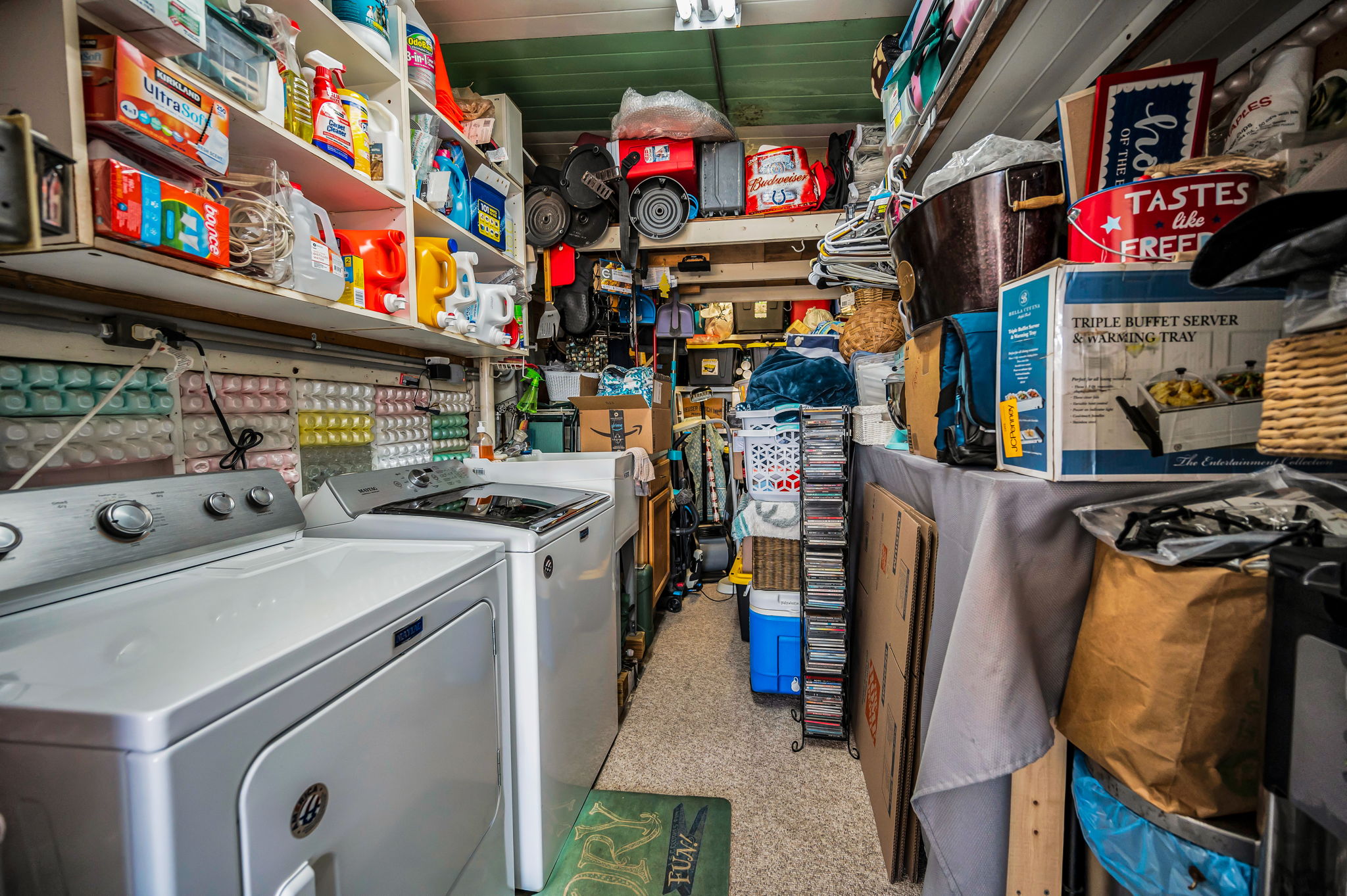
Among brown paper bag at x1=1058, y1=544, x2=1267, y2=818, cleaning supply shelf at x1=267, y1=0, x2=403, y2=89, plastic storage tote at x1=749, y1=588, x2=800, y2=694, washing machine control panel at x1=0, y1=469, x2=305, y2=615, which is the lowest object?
plastic storage tote at x1=749, y1=588, x2=800, y2=694

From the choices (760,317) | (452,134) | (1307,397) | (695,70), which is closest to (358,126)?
(452,134)

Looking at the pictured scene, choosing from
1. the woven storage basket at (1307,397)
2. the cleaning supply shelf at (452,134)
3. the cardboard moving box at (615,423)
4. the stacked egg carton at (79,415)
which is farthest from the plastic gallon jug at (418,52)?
the woven storage basket at (1307,397)

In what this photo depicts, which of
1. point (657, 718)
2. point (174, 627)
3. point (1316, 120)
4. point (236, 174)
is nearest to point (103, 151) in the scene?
point (236, 174)

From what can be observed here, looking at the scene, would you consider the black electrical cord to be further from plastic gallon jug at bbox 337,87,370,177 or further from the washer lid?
plastic gallon jug at bbox 337,87,370,177

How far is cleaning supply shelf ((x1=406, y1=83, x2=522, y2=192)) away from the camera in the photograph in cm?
179

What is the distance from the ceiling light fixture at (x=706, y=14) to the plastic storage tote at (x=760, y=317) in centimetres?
192

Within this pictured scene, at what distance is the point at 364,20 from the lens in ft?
5.00

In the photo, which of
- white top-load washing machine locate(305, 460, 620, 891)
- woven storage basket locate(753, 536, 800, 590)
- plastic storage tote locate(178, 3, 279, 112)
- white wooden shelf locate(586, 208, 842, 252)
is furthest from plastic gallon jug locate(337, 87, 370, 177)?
woven storage basket locate(753, 536, 800, 590)

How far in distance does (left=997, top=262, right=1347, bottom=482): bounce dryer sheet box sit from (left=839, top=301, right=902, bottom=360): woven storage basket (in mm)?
1049

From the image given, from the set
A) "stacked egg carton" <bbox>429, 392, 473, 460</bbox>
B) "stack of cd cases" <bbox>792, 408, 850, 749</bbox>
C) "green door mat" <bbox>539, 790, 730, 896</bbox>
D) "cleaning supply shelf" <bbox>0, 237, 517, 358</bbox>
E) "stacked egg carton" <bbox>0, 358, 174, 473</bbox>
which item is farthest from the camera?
"stacked egg carton" <bbox>429, 392, 473, 460</bbox>

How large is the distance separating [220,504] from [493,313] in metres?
1.20

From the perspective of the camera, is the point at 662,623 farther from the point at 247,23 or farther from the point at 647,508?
the point at 247,23

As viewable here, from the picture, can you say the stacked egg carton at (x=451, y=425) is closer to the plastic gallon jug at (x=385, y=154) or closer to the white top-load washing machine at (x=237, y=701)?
the plastic gallon jug at (x=385, y=154)

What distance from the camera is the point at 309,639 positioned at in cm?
A: 66
